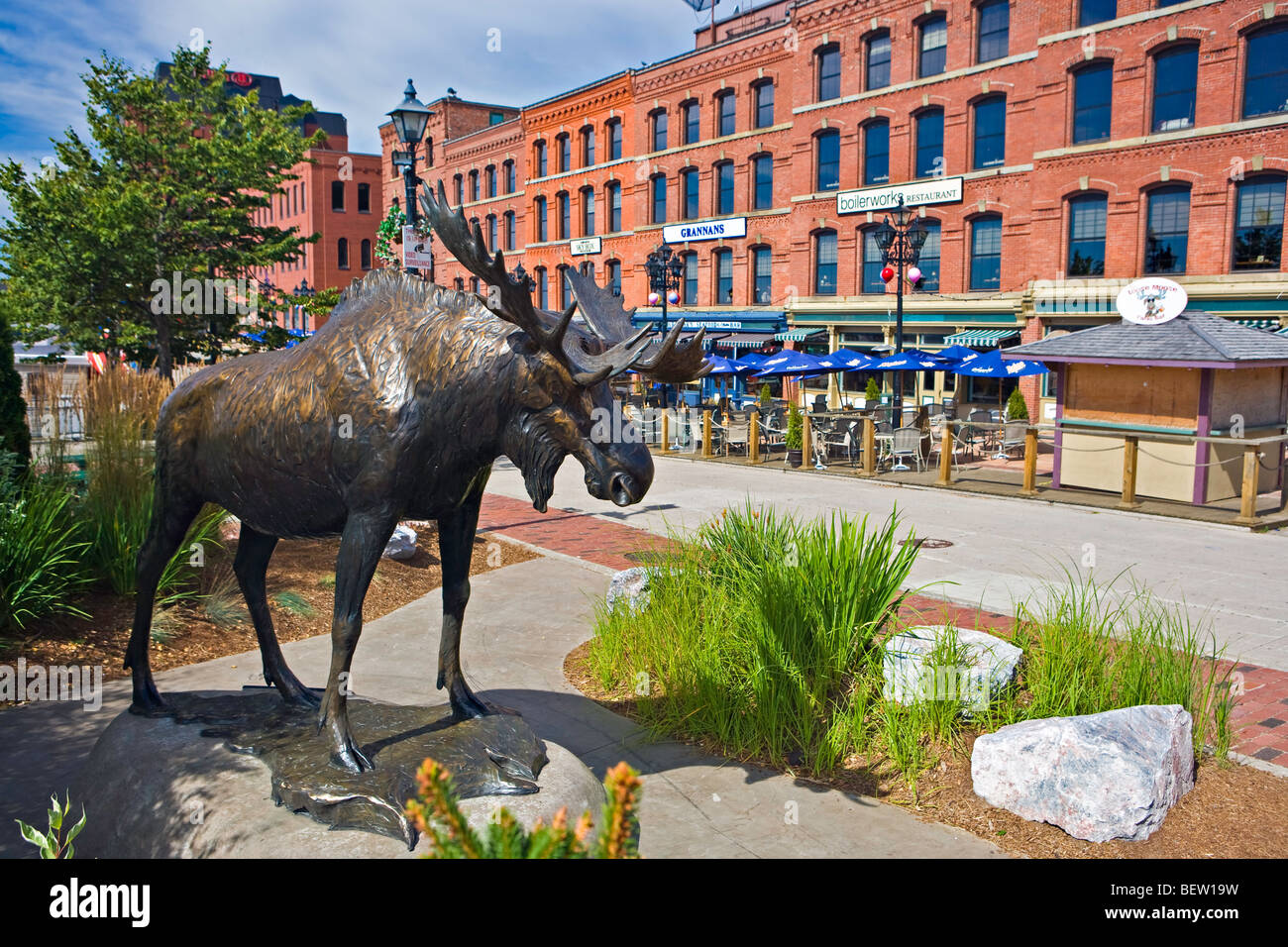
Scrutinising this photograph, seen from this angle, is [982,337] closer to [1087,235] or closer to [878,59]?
[1087,235]

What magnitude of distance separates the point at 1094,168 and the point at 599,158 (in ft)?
74.0

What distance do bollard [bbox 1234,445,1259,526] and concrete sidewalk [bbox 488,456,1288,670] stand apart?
1.78 ft

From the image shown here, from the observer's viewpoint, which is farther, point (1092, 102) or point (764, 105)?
point (764, 105)

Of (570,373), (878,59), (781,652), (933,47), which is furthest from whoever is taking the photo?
(878,59)

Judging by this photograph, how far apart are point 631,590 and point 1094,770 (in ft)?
12.4

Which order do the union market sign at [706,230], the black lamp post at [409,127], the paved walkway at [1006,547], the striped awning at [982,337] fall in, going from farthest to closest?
1. the union market sign at [706,230]
2. the striped awning at [982,337]
3. the black lamp post at [409,127]
4. the paved walkway at [1006,547]

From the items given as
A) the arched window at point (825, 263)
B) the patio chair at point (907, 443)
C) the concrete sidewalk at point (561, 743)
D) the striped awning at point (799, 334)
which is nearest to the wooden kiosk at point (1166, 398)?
the patio chair at point (907, 443)

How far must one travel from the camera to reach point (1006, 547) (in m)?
11.7

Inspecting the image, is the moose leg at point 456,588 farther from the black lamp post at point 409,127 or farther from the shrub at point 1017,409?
the shrub at point 1017,409

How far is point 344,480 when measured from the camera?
3893mm

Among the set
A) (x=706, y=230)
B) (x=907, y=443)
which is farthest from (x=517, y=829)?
(x=706, y=230)

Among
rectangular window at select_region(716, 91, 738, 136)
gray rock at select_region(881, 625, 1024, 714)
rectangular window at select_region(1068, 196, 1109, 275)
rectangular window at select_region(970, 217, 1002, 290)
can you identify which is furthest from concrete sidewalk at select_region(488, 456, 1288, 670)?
rectangular window at select_region(716, 91, 738, 136)

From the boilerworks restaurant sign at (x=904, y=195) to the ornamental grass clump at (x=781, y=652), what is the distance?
2516 centimetres

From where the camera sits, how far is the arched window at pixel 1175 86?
2341cm
